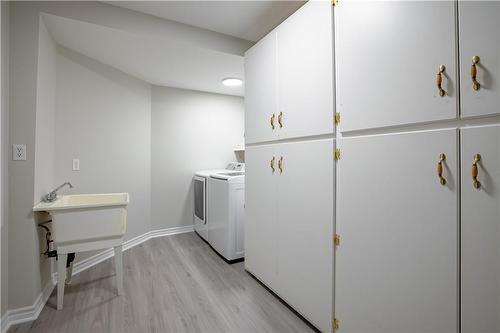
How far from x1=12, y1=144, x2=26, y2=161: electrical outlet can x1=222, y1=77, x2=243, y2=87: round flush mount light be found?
225 cm

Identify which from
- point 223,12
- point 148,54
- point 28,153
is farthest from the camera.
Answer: point 148,54

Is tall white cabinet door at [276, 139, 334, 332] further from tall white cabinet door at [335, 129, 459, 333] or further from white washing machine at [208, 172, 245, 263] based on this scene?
white washing machine at [208, 172, 245, 263]

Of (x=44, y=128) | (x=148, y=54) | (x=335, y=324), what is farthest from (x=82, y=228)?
(x=335, y=324)

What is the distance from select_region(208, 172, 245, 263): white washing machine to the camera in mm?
2645

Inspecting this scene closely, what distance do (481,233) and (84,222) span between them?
2.33 m

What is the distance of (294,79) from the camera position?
171 centimetres

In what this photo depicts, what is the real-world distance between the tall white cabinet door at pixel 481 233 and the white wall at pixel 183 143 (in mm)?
3379

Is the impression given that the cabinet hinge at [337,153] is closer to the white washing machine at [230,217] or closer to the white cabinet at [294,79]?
the white cabinet at [294,79]

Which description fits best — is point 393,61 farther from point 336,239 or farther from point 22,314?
point 22,314

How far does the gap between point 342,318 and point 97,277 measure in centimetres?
221

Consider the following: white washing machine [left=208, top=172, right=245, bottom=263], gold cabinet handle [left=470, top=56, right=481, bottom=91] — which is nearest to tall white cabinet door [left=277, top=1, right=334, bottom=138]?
gold cabinet handle [left=470, top=56, right=481, bottom=91]

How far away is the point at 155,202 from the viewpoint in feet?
11.6

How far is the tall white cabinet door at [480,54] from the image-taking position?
2.69 ft

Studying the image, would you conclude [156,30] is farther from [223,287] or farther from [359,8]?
[223,287]
